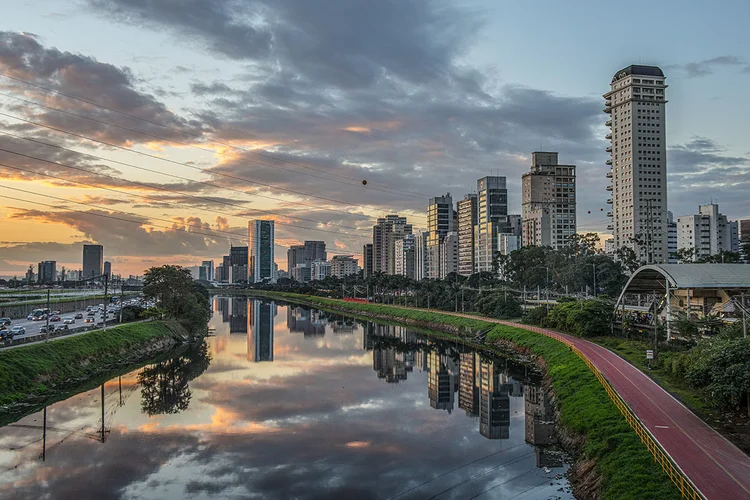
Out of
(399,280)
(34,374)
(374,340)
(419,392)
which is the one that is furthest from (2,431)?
(399,280)

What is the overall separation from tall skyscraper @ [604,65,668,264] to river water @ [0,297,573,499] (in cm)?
11552

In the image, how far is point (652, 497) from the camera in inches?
792

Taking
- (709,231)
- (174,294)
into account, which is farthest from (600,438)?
(709,231)

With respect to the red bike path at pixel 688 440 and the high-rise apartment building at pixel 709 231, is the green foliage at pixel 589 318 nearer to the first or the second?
the red bike path at pixel 688 440

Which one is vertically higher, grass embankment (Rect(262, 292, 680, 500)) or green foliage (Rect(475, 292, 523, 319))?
green foliage (Rect(475, 292, 523, 319))

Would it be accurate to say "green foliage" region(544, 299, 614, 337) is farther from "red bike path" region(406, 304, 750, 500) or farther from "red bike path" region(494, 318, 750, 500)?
"red bike path" region(494, 318, 750, 500)

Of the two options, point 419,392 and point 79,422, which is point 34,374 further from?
point 419,392

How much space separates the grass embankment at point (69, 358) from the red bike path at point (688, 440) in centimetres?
4071

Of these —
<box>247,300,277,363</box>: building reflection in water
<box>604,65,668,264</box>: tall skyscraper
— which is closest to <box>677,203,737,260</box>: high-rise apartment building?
<box>604,65,668,264</box>: tall skyscraper

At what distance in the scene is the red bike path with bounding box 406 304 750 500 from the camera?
20475 mm

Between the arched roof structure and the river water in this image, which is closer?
the river water

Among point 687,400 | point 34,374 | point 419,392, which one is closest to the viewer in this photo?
point 687,400

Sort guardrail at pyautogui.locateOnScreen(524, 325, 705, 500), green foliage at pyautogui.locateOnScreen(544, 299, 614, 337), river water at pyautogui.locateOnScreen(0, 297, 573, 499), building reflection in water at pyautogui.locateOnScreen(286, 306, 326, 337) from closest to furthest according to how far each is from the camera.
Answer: guardrail at pyautogui.locateOnScreen(524, 325, 705, 500), river water at pyautogui.locateOnScreen(0, 297, 573, 499), green foliage at pyautogui.locateOnScreen(544, 299, 614, 337), building reflection in water at pyautogui.locateOnScreen(286, 306, 326, 337)

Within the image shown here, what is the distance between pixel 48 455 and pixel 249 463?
11091 mm
